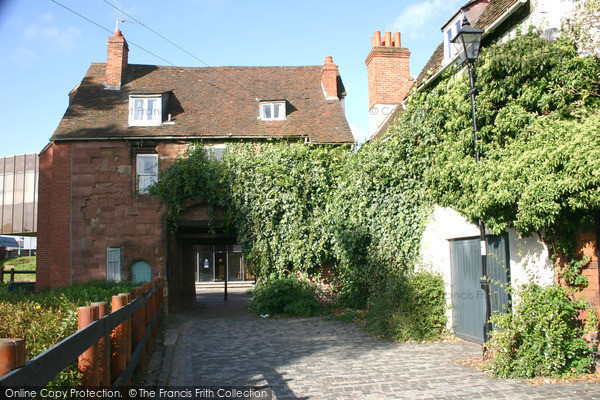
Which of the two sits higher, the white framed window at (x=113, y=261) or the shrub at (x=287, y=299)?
the white framed window at (x=113, y=261)

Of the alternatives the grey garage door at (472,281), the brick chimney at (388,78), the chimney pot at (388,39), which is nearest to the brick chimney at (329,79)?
the brick chimney at (388,78)

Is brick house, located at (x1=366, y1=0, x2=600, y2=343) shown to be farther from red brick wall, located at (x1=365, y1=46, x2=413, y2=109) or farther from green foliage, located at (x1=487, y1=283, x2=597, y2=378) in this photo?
red brick wall, located at (x1=365, y1=46, x2=413, y2=109)

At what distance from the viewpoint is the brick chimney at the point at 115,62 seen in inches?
797

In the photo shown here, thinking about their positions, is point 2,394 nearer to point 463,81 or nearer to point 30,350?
point 30,350

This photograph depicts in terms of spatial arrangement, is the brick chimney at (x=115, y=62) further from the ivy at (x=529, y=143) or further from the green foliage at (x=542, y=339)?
the green foliage at (x=542, y=339)

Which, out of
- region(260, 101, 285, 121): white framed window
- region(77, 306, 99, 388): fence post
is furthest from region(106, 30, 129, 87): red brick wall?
region(77, 306, 99, 388): fence post

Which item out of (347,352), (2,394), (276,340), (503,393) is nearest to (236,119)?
(276,340)

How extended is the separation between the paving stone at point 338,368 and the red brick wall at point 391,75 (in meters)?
9.39

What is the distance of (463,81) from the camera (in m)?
8.52

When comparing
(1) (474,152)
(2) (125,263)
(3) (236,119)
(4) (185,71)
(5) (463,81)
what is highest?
(4) (185,71)

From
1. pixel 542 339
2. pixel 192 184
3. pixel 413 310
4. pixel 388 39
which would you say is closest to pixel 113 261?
pixel 192 184

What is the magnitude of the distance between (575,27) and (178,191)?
12.6 metres

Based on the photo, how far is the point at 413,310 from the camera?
10.1 m

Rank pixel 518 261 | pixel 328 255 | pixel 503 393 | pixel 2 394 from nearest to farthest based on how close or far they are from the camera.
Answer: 1. pixel 2 394
2. pixel 503 393
3. pixel 518 261
4. pixel 328 255
